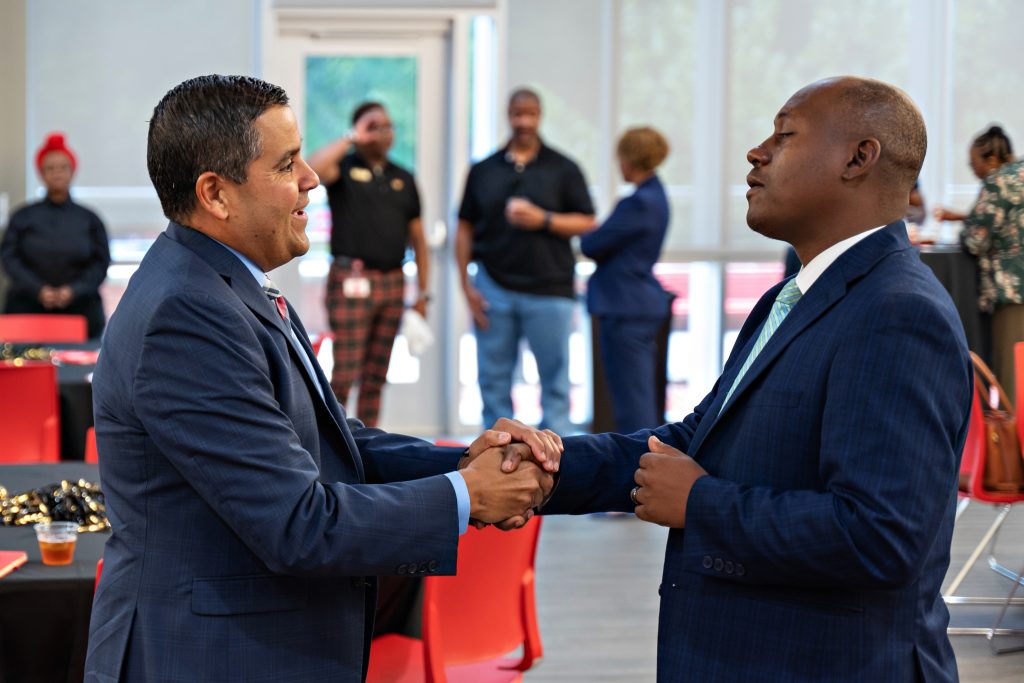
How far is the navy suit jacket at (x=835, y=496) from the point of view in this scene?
1.65 metres

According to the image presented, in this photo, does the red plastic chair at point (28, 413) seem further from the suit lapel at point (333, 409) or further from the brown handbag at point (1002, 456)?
the brown handbag at point (1002, 456)

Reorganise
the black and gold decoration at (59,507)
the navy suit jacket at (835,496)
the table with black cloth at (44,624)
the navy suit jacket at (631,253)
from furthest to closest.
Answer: the navy suit jacket at (631,253)
the black and gold decoration at (59,507)
the table with black cloth at (44,624)
the navy suit jacket at (835,496)

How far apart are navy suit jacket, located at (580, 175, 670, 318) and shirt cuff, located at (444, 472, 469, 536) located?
4.30 m

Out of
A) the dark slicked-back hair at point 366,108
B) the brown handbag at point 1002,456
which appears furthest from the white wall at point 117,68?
the brown handbag at point 1002,456

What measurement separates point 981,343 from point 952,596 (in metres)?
2.47

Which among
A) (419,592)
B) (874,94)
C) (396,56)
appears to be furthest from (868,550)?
(396,56)

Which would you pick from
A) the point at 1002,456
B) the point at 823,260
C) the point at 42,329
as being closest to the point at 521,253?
the point at 42,329

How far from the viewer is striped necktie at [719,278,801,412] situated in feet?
6.36

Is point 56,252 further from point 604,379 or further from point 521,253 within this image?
point 604,379

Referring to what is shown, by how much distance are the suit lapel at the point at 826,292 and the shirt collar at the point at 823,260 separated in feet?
0.05

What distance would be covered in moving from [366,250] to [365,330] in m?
0.45

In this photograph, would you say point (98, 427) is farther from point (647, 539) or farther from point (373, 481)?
point (647, 539)

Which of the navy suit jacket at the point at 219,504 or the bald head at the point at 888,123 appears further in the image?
the bald head at the point at 888,123

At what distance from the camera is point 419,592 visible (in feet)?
9.55
